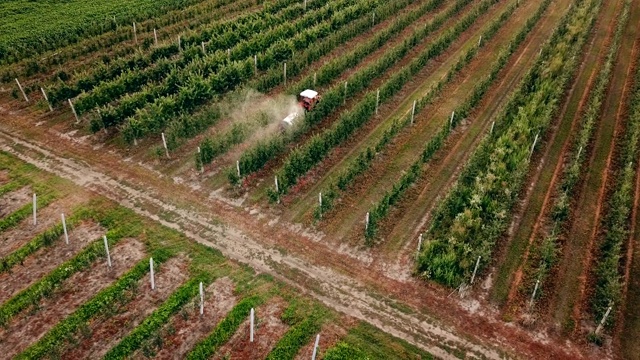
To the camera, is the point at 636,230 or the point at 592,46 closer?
the point at 636,230

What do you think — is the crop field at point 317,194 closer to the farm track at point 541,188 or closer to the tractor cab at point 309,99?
the farm track at point 541,188

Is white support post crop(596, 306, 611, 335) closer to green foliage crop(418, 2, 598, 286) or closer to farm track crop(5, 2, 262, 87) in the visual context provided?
green foliage crop(418, 2, 598, 286)

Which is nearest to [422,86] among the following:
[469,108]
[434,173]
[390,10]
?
[469,108]

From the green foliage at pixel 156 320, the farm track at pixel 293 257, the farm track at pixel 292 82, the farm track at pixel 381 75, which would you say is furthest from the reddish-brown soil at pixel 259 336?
the farm track at pixel 292 82

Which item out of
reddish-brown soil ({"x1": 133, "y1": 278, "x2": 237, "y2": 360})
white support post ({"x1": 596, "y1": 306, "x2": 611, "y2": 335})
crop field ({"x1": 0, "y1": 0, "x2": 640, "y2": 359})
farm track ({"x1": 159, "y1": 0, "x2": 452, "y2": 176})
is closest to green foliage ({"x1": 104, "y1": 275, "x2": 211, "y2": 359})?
crop field ({"x1": 0, "y1": 0, "x2": 640, "y2": 359})

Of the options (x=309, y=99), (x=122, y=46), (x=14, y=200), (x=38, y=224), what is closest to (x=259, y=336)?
(x=38, y=224)

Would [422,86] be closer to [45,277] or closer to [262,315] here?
[262,315]
